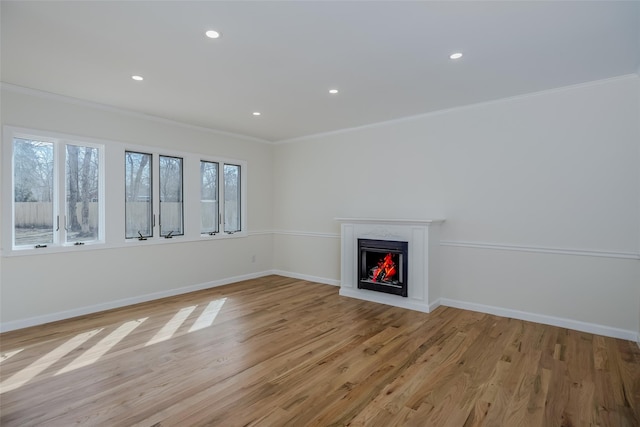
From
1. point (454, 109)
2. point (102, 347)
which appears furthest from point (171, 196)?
point (454, 109)

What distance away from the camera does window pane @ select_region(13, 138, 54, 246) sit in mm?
3779

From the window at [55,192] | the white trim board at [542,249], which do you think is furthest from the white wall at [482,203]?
the window at [55,192]

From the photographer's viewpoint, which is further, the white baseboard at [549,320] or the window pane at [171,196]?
the window pane at [171,196]

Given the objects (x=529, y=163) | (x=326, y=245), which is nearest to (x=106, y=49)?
(x=326, y=245)

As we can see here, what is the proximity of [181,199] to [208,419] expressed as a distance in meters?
3.89

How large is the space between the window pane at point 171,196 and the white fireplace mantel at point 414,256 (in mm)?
2782

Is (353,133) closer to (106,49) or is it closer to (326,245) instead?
(326,245)

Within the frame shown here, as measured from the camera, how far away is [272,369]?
9.07 feet

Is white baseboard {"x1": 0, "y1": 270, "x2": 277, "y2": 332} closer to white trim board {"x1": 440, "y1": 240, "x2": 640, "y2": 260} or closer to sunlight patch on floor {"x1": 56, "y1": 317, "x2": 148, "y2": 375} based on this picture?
sunlight patch on floor {"x1": 56, "y1": 317, "x2": 148, "y2": 375}

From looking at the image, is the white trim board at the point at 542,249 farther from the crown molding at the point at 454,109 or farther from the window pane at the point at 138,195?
the window pane at the point at 138,195

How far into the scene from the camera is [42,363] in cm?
288

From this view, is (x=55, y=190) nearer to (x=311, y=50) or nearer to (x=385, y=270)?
(x=311, y=50)

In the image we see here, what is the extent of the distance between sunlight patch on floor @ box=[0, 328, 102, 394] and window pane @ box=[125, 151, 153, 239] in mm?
1649

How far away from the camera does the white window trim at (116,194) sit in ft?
12.0
